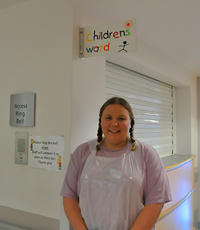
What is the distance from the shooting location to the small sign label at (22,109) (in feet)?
6.70

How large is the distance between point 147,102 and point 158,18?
1615 mm

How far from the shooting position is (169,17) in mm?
2350

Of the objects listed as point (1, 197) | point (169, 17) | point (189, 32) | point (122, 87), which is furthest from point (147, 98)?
point (1, 197)

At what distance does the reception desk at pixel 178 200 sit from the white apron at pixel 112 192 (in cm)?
128

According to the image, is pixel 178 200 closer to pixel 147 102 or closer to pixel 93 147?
pixel 147 102

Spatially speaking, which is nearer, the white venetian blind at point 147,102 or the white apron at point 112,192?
the white apron at point 112,192

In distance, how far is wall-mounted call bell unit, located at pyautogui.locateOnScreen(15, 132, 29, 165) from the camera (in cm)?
207

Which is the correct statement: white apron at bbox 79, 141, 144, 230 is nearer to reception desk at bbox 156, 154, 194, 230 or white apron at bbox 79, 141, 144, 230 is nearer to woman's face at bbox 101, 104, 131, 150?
woman's face at bbox 101, 104, 131, 150

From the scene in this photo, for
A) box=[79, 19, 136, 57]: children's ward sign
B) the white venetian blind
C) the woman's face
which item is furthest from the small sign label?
the white venetian blind

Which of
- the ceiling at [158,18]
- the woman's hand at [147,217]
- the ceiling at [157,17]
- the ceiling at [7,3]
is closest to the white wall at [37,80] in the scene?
the ceiling at [7,3]

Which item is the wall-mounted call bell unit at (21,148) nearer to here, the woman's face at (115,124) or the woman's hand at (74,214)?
the woman's hand at (74,214)

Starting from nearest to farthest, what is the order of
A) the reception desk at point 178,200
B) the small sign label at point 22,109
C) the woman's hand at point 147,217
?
the woman's hand at point 147,217 → the small sign label at point 22,109 → the reception desk at point 178,200

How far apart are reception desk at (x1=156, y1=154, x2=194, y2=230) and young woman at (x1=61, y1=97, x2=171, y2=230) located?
1.25 metres

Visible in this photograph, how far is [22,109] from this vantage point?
2088 millimetres
